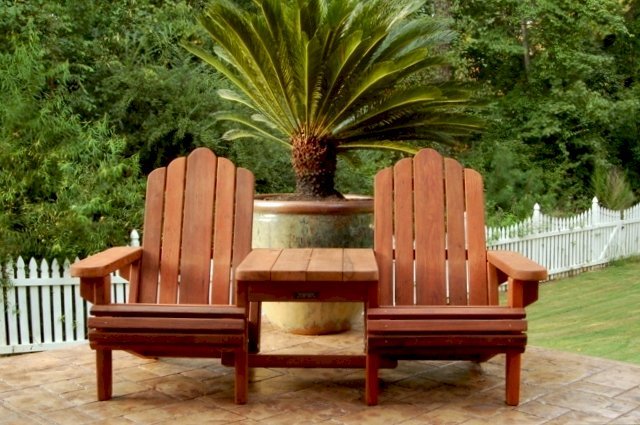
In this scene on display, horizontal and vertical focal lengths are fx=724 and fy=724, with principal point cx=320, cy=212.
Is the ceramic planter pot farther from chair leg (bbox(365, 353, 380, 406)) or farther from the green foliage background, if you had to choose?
the green foliage background

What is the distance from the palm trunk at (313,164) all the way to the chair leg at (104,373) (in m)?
2.02

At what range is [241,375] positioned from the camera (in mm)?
3209

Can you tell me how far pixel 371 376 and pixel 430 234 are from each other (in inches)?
32.5

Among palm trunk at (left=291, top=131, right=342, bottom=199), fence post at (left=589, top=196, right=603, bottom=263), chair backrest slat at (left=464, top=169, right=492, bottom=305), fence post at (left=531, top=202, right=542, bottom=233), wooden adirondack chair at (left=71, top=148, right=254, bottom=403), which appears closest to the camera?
chair backrest slat at (left=464, top=169, right=492, bottom=305)

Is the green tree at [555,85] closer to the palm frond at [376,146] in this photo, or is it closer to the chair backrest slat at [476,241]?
the palm frond at [376,146]

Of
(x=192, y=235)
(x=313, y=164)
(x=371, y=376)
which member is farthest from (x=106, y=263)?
(x=313, y=164)

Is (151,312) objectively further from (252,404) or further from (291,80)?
(291,80)

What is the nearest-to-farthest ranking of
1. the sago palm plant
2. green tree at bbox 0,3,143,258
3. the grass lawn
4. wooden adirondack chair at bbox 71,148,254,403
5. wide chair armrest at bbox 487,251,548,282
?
wide chair armrest at bbox 487,251,548,282 → wooden adirondack chair at bbox 71,148,254,403 → the sago palm plant → green tree at bbox 0,3,143,258 → the grass lawn

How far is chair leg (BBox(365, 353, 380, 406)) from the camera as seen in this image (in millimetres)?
3188

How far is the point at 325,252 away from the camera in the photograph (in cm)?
370

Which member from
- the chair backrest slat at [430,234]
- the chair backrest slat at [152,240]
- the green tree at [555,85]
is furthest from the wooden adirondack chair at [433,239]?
the green tree at [555,85]

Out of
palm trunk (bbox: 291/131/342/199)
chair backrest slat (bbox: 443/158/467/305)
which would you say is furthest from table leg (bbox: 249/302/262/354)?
palm trunk (bbox: 291/131/342/199)

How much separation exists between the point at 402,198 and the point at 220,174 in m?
0.95

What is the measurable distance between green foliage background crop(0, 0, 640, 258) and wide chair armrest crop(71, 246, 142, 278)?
109 inches
